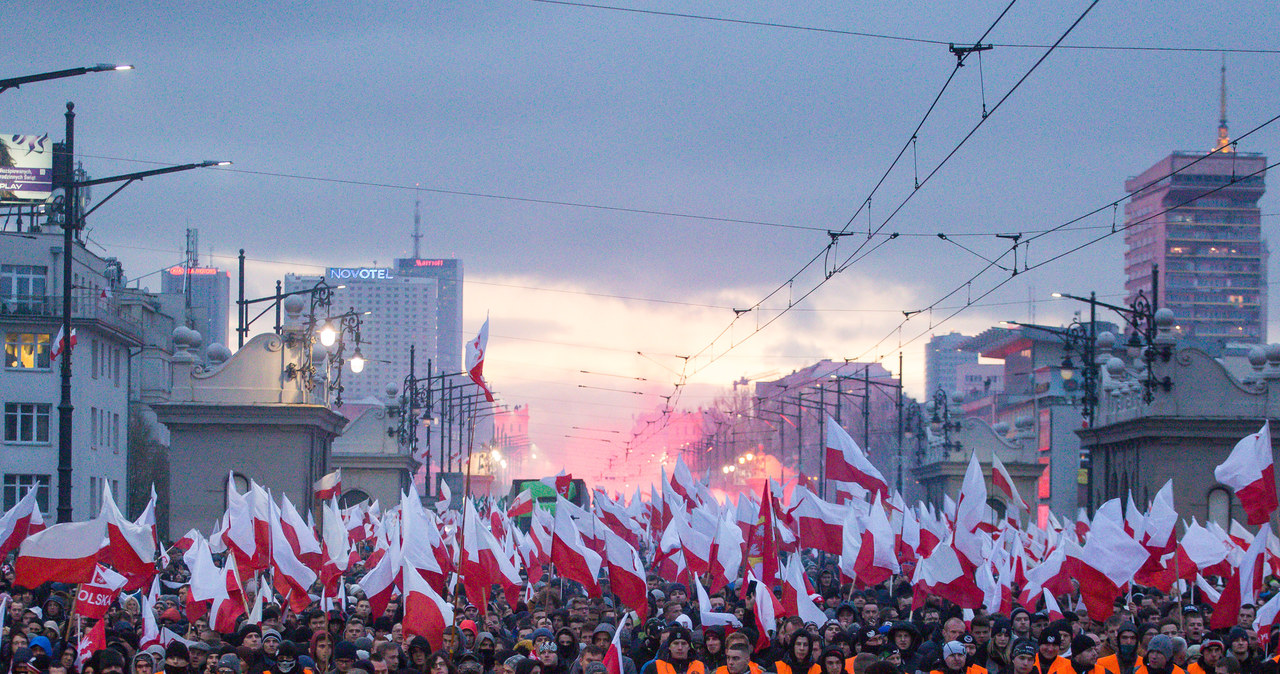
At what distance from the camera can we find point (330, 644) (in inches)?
538

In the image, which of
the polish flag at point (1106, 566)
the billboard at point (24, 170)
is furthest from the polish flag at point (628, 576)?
the billboard at point (24, 170)

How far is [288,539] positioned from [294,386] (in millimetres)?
23408

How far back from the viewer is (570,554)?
18.6 meters

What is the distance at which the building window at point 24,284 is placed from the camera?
5188 cm

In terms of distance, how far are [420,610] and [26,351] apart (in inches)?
1669

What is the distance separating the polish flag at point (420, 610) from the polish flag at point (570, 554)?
18.8 ft

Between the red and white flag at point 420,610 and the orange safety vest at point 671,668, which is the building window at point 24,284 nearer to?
the red and white flag at point 420,610

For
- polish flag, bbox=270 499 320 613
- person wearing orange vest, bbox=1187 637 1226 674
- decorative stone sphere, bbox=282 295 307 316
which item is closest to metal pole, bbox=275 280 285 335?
decorative stone sphere, bbox=282 295 307 316

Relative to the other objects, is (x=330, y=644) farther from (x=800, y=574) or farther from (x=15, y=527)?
(x=15, y=527)

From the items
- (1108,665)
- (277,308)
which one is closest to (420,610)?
(1108,665)

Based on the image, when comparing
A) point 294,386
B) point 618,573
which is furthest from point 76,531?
point 294,386

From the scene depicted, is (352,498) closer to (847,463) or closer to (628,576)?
(847,463)

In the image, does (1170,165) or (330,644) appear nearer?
(330,644)

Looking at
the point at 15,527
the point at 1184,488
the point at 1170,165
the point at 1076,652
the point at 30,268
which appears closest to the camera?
the point at 1076,652
